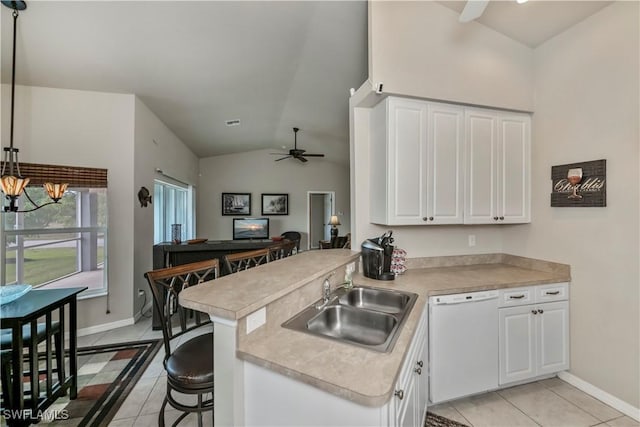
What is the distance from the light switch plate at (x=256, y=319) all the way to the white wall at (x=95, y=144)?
3.14 m

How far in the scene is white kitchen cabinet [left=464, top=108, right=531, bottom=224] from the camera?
2.54 m

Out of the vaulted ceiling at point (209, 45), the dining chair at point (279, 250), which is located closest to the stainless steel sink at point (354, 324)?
the dining chair at point (279, 250)

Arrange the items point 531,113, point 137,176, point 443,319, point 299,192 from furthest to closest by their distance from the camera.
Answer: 1. point 299,192
2. point 137,176
3. point 531,113
4. point 443,319

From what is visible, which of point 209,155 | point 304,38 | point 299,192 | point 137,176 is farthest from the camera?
point 299,192

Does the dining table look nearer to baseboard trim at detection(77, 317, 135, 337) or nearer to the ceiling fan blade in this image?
baseboard trim at detection(77, 317, 135, 337)

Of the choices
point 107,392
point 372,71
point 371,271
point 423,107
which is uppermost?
point 372,71

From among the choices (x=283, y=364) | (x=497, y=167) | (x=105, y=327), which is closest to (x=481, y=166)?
(x=497, y=167)

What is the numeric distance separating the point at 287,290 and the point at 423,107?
1968 millimetres

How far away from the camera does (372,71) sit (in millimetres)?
2240

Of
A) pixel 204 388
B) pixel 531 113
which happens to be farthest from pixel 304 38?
pixel 204 388

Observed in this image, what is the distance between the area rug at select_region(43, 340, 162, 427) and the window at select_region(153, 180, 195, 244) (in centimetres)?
203

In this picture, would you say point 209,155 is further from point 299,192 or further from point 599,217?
point 599,217

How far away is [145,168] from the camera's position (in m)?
3.94

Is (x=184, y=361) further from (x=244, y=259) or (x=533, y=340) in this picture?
(x=533, y=340)
